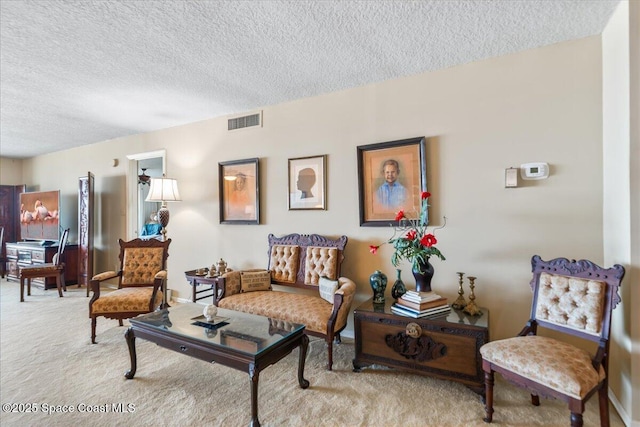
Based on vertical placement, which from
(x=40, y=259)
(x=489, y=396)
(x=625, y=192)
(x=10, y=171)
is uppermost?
(x=10, y=171)

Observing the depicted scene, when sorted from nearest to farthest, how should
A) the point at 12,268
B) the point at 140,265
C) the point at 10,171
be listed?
the point at 140,265 < the point at 12,268 < the point at 10,171

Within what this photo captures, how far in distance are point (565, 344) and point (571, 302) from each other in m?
0.28

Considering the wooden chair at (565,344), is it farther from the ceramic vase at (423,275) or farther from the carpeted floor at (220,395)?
the ceramic vase at (423,275)

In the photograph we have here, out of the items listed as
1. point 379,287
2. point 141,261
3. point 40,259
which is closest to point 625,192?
point 379,287

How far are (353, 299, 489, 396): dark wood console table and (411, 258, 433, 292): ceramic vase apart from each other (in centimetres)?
27

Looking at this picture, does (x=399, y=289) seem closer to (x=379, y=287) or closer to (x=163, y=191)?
(x=379, y=287)

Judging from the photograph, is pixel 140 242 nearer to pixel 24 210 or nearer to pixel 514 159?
pixel 514 159

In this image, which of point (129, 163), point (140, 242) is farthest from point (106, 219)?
point (140, 242)

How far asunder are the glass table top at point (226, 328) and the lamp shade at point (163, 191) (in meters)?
1.95

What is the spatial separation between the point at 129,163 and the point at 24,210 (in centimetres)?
319

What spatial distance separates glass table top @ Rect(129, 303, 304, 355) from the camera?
6.77 ft

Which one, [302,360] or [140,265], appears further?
[140,265]

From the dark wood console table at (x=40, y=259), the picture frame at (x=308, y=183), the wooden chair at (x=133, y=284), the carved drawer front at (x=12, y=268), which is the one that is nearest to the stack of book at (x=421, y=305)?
the picture frame at (x=308, y=183)

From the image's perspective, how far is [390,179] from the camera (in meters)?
3.15
